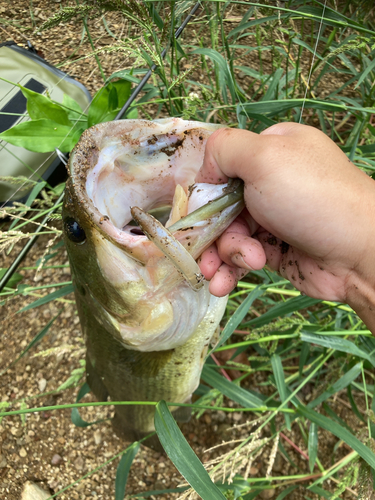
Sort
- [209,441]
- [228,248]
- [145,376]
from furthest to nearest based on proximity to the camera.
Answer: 1. [209,441]
2. [145,376]
3. [228,248]

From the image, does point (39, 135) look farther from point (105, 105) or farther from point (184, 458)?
point (184, 458)

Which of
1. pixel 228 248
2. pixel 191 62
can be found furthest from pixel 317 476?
pixel 191 62

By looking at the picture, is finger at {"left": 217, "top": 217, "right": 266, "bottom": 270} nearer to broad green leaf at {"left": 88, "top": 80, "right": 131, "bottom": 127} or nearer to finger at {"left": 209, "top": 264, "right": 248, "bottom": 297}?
finger at {"left": 209, "top": 264, "right": 248, "bottom": 297}

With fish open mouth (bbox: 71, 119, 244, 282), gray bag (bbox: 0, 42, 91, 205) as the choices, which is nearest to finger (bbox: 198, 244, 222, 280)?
fish open mouth (bbox: 71, 119, 244, 282)

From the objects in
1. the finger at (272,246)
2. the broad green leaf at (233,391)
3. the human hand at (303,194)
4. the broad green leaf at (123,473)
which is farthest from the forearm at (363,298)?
the broad green leaf at (123,473)

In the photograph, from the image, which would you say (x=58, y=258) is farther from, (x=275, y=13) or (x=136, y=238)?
(x=275, y=13)

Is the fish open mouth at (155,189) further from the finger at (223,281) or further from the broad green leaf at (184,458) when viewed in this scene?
the broad green leaf at (184,458)

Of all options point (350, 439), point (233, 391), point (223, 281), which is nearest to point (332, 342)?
point (350, 439)
